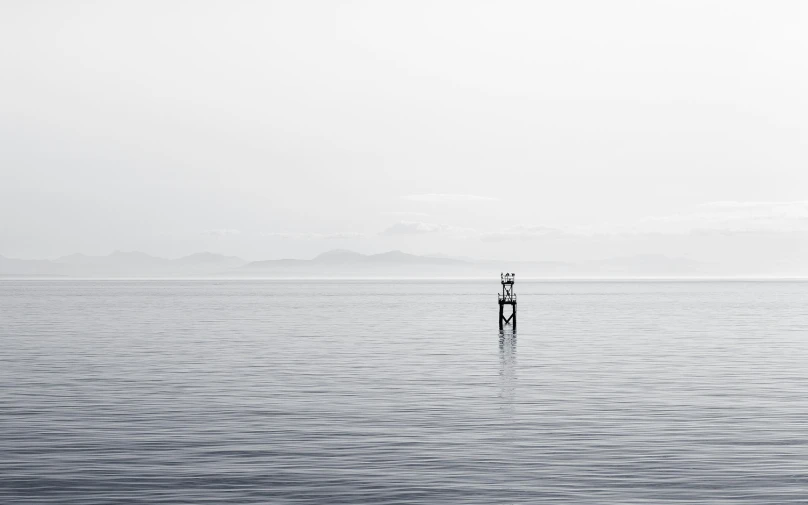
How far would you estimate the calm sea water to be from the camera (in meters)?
26.3

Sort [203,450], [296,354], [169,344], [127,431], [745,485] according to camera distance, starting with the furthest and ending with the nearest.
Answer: [169,344]
[296,354]
[127,431]
[203,450]
[745,485]

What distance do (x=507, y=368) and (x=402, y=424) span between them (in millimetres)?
24087

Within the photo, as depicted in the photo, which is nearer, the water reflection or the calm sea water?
the calm sea water

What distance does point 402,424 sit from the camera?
120 ft

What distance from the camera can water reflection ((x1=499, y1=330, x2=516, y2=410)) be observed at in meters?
46.1

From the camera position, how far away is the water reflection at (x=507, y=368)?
46062 millimetres

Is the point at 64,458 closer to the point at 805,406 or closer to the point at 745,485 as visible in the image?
the point at 745,485

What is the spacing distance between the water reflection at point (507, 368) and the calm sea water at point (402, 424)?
0.37 m

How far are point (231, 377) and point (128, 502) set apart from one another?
28794 millimetres

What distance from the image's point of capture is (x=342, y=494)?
2545 cm

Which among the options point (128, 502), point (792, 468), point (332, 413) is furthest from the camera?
point (332, 413)

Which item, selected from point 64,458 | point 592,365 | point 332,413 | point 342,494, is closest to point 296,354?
point 592,365

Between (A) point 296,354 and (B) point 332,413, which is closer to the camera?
(B) point 332,413

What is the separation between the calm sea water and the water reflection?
1.21 ft
